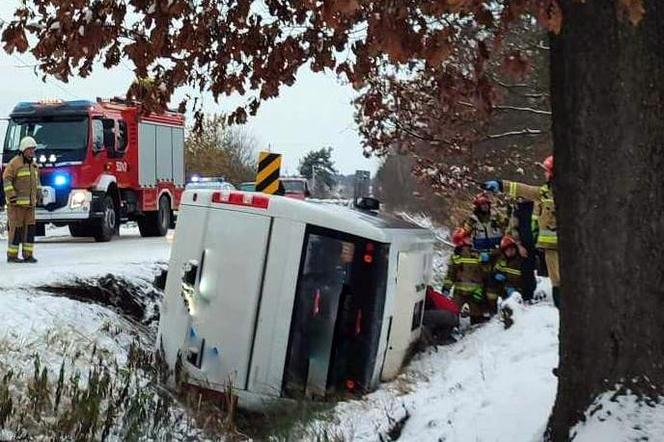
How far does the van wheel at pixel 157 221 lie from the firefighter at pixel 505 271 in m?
12.1

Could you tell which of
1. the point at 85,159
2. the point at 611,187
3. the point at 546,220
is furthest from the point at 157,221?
the point at 611,187

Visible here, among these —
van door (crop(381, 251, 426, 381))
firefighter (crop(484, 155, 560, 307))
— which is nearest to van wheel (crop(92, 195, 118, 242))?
van door (crop(381, 251, 426, 381))

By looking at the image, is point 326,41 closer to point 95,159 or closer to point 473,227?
point 473,227

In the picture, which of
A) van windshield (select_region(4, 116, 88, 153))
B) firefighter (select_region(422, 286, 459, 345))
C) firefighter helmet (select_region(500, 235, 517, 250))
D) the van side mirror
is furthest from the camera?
van windshield (select_region(4, 116, 88, 153))

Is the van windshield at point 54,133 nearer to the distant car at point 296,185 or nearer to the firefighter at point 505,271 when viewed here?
the firefighter at point 505,271

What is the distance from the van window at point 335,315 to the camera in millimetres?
6766

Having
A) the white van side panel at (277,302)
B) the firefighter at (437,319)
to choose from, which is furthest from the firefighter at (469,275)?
the white van side panel at (277,302)

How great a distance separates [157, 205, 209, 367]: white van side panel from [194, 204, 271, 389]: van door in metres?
0.14

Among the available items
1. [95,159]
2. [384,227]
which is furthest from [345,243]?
[95,159]

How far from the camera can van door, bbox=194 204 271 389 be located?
679cm

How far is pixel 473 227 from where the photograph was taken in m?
10.2

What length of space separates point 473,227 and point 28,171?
606 centimetres

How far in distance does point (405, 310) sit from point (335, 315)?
3.22 feet

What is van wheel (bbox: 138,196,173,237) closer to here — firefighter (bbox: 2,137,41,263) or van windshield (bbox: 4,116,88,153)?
van windshield (bbox: 4,116,88,153)
